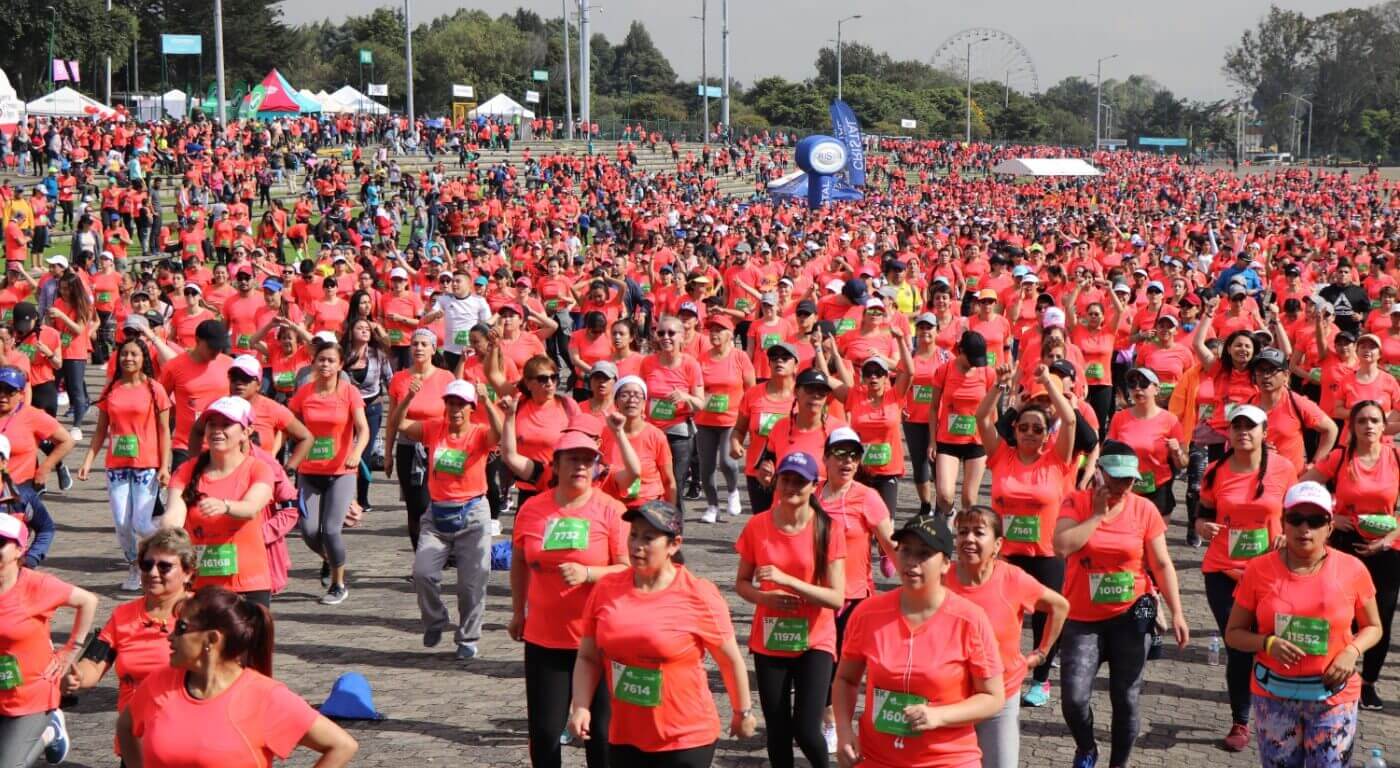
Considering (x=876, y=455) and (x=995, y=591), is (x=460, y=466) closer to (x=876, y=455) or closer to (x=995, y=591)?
(x=876, y=455)

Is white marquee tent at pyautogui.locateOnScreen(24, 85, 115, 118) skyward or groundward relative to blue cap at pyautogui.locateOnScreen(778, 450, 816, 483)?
skyward

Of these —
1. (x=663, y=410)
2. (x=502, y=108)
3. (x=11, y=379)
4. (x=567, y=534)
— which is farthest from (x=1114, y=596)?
(x=502, y=108)

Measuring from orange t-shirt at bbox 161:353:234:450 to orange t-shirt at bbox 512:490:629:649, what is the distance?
4.85 m

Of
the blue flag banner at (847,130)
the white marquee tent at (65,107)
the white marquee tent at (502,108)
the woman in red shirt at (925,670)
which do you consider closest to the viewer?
the woman in red shirt at (925,670)

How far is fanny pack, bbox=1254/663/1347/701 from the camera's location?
6.25 meters

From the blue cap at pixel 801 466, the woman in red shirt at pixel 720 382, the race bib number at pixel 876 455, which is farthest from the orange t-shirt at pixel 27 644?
the woman in red shirt at pixel 720 382

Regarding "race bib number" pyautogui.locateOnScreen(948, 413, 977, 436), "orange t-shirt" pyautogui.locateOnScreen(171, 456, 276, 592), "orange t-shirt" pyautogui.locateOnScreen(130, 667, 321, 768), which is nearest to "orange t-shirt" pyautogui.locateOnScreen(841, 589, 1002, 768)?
"orange t-shirt" pyautogui.locateOnScreen(130, 667, 321, 768)

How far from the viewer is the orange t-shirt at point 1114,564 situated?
7.00 metres

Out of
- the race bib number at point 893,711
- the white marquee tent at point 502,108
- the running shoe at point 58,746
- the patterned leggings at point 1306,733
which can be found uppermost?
the white marquee tent at point 502,108

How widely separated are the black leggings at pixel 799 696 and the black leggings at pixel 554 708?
26.5 inches

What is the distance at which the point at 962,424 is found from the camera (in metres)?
11.1

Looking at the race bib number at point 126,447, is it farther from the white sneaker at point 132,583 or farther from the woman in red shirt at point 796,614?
the woman in red shirt at point 796,614

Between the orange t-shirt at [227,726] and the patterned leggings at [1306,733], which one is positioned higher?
the orange t-shirt at [227,726]

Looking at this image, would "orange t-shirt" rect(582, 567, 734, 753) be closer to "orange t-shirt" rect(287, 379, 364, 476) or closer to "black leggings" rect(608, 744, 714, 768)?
"black leggings" rect(608, 744, 714, 768)
